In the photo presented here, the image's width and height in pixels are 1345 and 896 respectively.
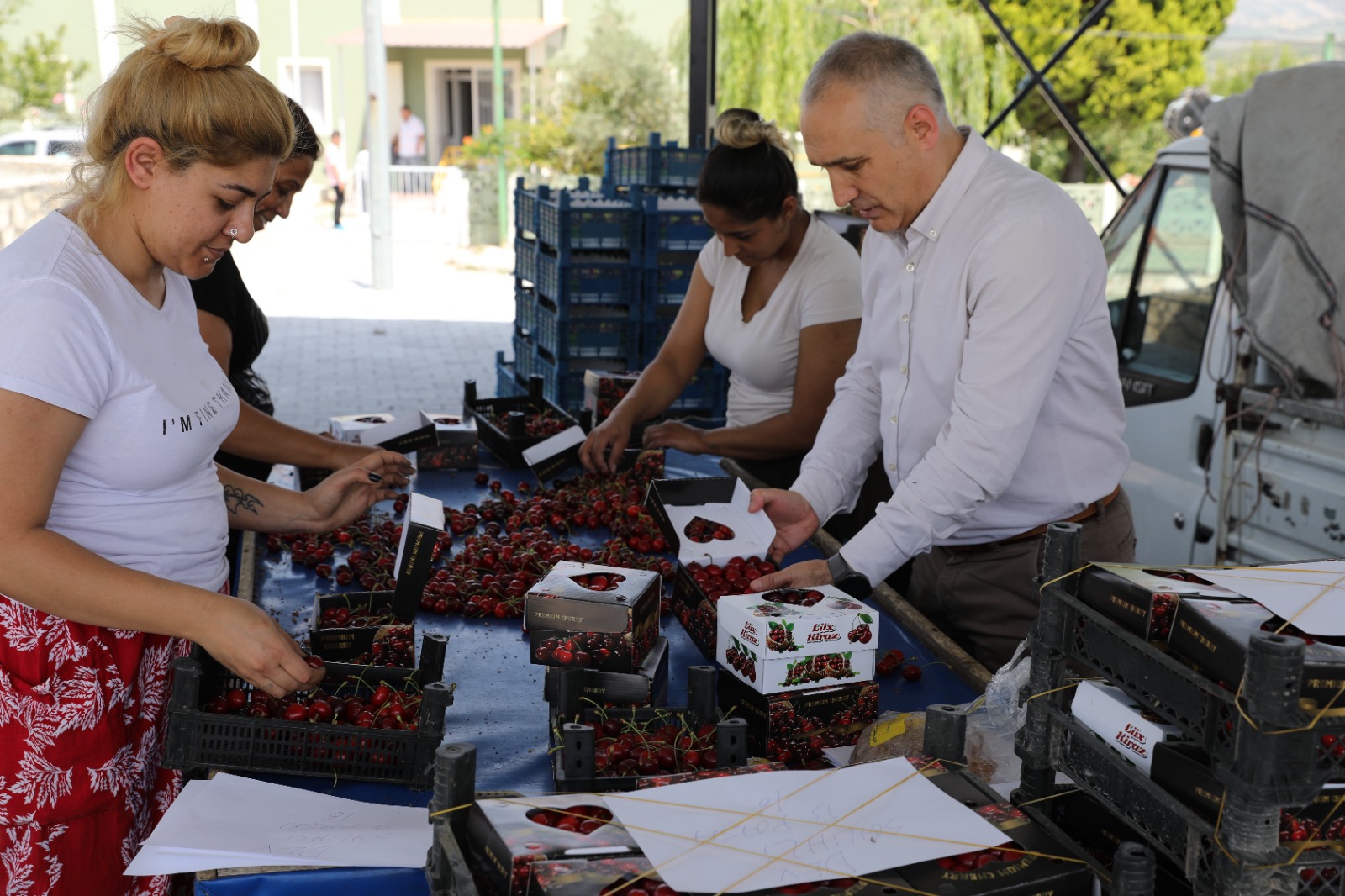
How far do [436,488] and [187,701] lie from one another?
1.77m

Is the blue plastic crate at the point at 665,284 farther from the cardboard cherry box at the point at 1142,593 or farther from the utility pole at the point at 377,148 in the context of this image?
the utility pole at the point at 377,148

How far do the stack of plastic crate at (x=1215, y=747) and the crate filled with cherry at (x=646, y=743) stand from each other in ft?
1.56

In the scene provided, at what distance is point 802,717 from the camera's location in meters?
1.95

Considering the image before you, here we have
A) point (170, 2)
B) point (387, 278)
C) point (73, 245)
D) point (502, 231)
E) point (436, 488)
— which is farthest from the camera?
point (170, 2)

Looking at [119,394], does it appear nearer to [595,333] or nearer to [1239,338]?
[1239,338]

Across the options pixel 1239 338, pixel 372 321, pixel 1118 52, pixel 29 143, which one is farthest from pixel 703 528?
pixel 1118 52

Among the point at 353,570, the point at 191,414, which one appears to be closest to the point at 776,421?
the point at 353,570

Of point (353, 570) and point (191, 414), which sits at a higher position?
point (191, 414)

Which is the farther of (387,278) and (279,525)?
(387,278)

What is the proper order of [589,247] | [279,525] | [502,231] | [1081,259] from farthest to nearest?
[502,231] → [589,247] → [279,525] → [1081,259]

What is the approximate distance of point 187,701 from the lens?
187 centimetres

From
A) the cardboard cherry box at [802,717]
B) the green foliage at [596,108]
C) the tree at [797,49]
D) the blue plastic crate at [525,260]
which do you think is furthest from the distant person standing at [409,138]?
the cardboard cherry box at [802,717]

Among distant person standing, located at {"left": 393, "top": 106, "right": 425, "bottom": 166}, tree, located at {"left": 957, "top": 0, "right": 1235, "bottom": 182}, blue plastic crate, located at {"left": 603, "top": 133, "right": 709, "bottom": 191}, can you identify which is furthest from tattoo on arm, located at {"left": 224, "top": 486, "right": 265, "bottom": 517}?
distant person standing, located at {"left": 393, "top": 106, "right": 425, "bottom": 166}

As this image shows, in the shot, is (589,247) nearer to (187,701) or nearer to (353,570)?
(353,570)
